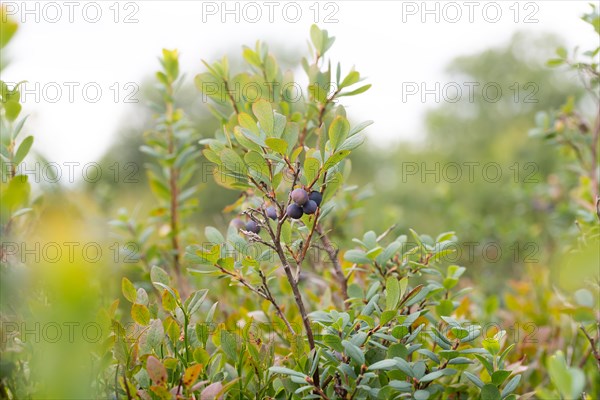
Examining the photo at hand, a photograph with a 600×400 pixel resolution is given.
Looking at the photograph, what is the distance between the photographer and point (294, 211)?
1049 mm

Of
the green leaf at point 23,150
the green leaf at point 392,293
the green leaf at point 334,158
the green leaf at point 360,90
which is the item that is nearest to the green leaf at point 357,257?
the green leaf at point 392,293

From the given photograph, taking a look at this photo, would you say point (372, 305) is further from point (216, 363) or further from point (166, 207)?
point (166, 207)

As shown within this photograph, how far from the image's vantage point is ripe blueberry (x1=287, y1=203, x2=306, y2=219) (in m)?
1.05

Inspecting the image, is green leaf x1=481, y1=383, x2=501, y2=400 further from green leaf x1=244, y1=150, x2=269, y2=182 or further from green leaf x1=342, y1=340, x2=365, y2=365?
green leaf x1=244, y1=150, x2=269, y2=182

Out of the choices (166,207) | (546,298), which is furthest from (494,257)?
(166,207)

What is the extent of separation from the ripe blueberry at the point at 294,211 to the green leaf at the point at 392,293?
8.3 inches

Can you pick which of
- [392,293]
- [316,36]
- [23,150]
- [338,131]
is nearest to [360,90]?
[316,36]

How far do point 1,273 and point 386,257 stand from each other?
0.73 meters

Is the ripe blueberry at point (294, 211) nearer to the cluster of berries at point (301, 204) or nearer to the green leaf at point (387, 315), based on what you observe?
the cluster of berries at point (301, 204)

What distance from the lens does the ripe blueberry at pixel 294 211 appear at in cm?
105

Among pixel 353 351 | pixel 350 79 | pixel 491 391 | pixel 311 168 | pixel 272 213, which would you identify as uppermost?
pixel 350 79

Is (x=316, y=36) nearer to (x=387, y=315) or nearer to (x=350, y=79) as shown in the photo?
Result: (x=350, y=79)

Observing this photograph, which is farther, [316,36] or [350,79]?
[316,36]

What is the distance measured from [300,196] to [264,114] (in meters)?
0.16
